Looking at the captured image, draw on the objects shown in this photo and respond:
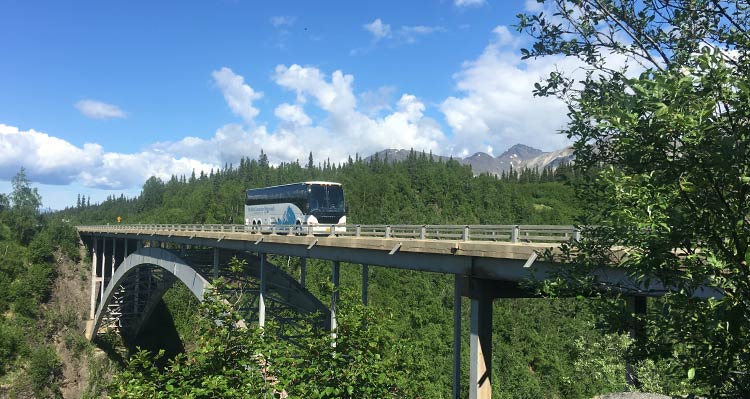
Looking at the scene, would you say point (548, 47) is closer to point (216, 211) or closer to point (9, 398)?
point (9, 398)

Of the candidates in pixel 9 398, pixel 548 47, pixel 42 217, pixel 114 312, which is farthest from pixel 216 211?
pixel 548 47

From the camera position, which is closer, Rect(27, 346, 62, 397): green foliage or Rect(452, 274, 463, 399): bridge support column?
Rect(452, 274, 463, 399): bridge support column

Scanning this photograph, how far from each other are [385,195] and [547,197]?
7131 centimetres

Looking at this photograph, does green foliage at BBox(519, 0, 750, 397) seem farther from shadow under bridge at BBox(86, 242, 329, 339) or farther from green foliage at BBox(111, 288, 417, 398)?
shadow under bridge at BBox(86, 242, 329, 339)

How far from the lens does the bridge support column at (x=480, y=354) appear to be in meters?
11.3

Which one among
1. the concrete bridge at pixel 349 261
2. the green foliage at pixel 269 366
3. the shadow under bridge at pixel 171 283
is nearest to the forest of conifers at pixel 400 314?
the green foliage at pixel 269 366

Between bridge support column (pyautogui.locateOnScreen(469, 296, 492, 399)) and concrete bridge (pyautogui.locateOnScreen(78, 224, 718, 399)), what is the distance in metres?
0.02

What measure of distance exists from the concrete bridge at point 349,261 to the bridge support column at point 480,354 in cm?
2

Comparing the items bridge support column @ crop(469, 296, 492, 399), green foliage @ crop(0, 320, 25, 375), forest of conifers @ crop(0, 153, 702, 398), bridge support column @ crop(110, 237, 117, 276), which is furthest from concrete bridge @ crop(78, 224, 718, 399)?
green foliage @ crop(0, 320, 25, 375)

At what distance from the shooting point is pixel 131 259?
40625 millimetres

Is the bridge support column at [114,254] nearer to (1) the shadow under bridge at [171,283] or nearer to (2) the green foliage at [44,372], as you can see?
(1) the shadow under bridge at [171,283]

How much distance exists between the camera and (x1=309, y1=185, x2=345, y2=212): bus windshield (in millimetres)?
30906

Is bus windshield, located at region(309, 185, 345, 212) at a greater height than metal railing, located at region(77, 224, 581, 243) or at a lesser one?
greater

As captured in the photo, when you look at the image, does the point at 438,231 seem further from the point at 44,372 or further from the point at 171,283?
the point at 44,372
